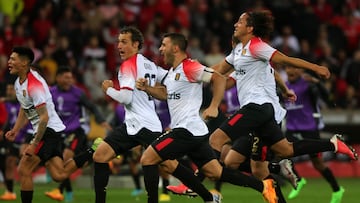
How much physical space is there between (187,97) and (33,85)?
8.16ft

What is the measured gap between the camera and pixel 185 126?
13.0 meters

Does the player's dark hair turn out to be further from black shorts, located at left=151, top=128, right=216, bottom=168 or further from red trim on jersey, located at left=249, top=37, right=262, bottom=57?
black shorts, located at left=151, top=128, right=216, bottom=168

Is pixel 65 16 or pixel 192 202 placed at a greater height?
pixel 65 16

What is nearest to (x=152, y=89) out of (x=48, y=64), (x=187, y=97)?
(x=187, y=97)

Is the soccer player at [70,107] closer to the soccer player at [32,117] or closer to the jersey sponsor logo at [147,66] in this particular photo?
the soccer player at [32,117]

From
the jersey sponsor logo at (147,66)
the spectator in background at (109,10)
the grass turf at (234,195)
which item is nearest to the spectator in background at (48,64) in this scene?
the spectator in background at (109,10)

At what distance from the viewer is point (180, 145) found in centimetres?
1295

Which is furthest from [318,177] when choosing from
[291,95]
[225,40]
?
[291,95]

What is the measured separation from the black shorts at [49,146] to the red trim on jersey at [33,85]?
823 millimetres

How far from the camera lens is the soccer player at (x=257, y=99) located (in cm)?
1337

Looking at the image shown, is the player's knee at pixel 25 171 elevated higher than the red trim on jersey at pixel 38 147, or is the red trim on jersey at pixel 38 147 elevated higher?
the red trim on jersey at pixel 38 147

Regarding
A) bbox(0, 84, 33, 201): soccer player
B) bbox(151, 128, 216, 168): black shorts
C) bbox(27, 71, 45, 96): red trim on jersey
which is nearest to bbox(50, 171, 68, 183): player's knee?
bbox(27, 71, 45, 96): red trim on jersey

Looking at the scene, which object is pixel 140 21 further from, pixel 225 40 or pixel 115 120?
pixel 115 120

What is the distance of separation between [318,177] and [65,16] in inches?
288
